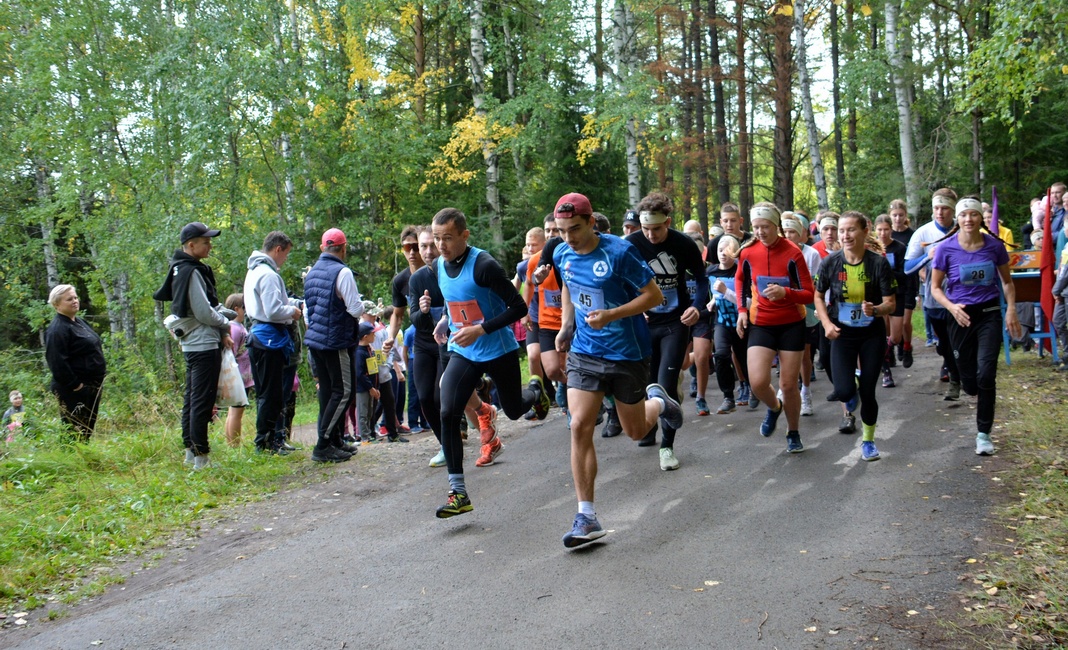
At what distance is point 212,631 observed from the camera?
15.3 feet

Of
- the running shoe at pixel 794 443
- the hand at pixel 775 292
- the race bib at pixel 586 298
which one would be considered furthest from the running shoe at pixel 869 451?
the race bib at pixel 586 298

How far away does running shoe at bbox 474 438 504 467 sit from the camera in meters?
8.63

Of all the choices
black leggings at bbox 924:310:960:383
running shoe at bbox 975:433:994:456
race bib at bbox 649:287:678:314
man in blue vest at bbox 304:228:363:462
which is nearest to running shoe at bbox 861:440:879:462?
running shoe at bbox 975:433:994:456

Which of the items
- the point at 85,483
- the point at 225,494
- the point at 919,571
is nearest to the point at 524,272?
the point at 225,494

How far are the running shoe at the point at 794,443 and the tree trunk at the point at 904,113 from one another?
15.0 m

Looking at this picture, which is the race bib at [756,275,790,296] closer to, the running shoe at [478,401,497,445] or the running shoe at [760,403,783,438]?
the running shoe at [760,403,783,438]

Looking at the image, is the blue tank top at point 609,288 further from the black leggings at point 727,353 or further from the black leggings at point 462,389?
the black leggings at point 727,353

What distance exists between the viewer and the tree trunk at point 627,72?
66.1 ft

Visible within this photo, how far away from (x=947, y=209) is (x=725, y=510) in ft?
18.9

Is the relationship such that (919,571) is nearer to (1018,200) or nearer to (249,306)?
(249,306)

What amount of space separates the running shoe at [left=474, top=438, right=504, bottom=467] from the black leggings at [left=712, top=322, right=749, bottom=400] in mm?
2964

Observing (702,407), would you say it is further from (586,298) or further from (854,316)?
(586,298)

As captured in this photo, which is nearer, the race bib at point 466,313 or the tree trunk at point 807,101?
the race bib at point 466,313

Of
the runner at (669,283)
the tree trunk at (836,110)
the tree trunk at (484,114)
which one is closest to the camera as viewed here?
the runner at (669,283)
